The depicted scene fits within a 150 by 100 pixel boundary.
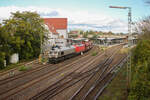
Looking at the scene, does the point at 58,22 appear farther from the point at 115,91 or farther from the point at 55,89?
the point at 115,91

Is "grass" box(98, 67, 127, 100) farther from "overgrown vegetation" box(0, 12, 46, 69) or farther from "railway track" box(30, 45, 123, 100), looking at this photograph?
"overgrown vegetation" box(0, 12, 46, 69)

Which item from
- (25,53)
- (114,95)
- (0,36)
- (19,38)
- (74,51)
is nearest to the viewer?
(114,95)

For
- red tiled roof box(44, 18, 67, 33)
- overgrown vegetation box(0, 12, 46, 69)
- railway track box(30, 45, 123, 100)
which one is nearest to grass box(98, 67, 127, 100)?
railway track box(30, 45, 123, 100)

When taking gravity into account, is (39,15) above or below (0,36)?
above

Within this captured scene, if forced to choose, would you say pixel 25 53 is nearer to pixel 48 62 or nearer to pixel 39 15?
pixel 48 62

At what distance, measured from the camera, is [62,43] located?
179ft

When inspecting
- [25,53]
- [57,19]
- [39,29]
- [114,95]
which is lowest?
[114,95]

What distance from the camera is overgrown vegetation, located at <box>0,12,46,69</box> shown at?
22797mm

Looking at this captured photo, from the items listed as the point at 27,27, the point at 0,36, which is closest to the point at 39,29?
the point at 27,27

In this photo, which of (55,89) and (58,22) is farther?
(58,22)

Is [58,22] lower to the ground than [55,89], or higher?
higher

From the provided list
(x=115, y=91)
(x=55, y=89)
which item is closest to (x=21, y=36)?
(x=55, y=89)

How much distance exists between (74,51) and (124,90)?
19505 millimetres

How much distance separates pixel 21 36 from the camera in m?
27.8
